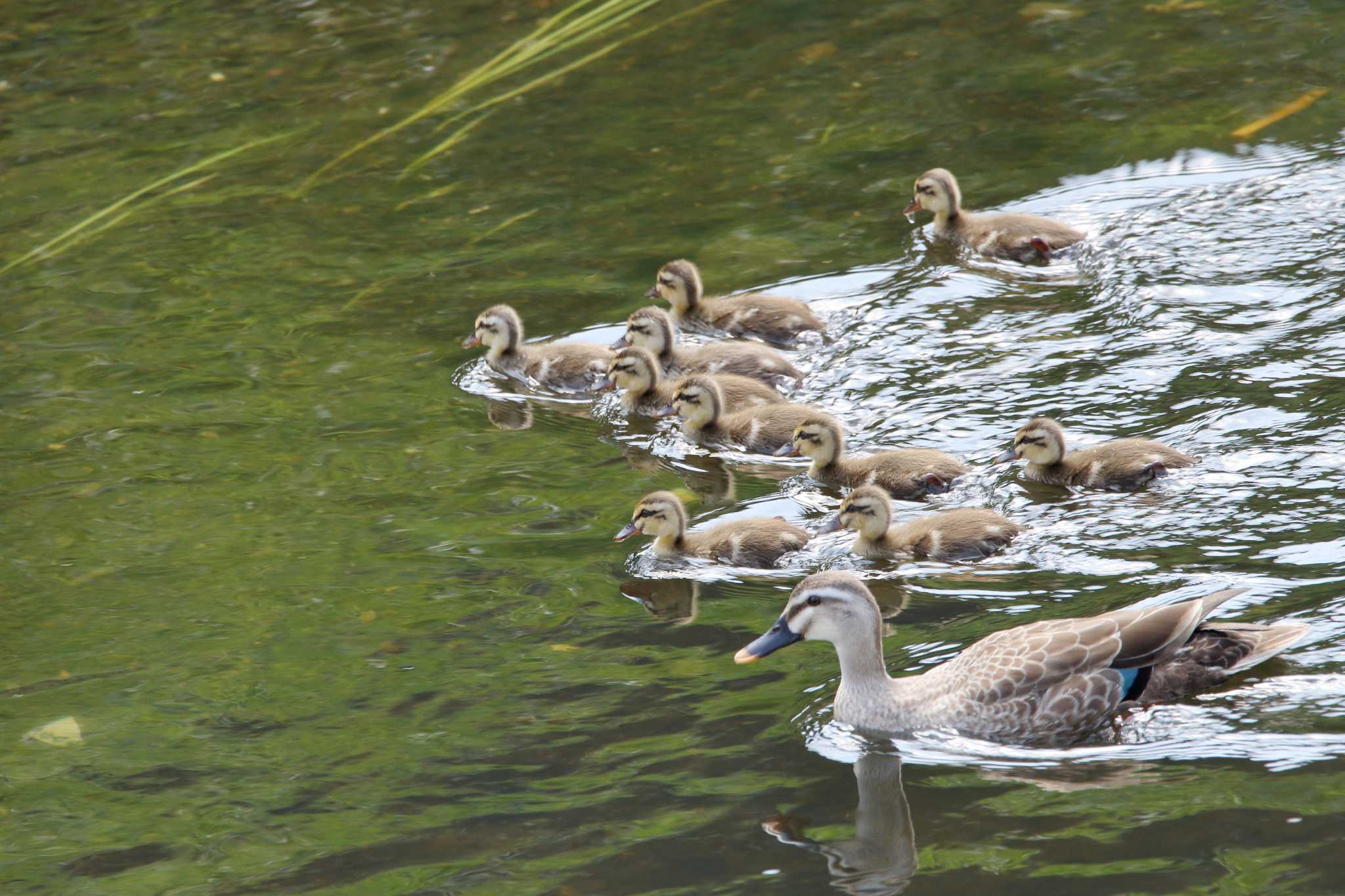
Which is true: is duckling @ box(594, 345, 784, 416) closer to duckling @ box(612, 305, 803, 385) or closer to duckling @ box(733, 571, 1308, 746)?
duckling @ box(612, 305, 803, 385)

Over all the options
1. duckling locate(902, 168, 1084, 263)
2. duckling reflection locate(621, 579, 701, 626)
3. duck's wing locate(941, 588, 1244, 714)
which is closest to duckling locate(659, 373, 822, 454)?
duckling reflection locate(621, 579, 701, 626)

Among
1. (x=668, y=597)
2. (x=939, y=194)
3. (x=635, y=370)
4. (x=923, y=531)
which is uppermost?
(x=939, y=194)

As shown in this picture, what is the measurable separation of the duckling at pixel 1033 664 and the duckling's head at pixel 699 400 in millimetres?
2258

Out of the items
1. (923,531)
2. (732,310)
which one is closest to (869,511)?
(923,531)

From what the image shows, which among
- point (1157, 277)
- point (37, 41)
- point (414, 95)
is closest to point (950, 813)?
point (1157, 277)

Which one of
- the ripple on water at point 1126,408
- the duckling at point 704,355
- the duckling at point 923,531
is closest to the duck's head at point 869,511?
the duckling at point 923,531

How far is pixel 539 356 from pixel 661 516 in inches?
78.1

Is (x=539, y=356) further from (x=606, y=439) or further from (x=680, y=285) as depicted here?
(x=680, y=285)

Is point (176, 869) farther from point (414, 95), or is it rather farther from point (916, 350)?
point (414, 95)

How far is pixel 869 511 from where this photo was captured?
20.4ft

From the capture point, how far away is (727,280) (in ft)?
29.2

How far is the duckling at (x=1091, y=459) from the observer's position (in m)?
6.38

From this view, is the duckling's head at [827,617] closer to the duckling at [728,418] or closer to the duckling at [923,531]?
the duckling at [923,531]

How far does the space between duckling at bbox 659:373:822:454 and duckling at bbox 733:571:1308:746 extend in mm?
2059
